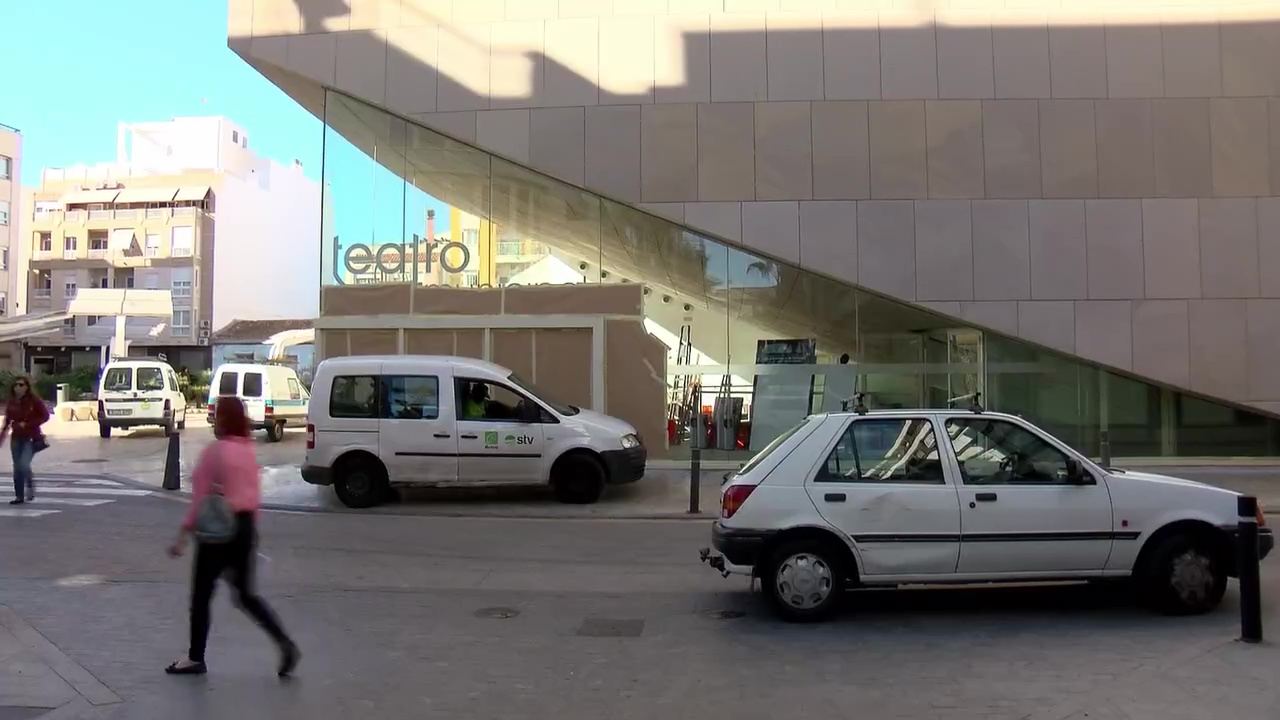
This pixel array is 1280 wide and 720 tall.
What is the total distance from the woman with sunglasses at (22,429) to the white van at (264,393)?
10.5m

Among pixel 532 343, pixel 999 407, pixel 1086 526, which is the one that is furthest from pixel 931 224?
pixel 1086 526

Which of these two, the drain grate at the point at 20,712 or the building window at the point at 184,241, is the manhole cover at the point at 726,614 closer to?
the drain grate at the point at 20,712

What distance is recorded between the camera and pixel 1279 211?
1484 cm

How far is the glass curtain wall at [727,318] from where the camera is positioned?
15.3m

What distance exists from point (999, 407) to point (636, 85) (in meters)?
8.71

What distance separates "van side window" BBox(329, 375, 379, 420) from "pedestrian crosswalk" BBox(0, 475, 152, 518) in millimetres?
3635

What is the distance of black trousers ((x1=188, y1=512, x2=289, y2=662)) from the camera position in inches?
192

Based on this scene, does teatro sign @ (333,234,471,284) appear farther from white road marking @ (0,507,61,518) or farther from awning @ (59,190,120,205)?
awning @ (59,190,120,205)

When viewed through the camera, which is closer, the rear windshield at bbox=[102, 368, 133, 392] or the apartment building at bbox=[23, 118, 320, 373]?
the rear windshield at bbox=[102, 368, 133, 392]

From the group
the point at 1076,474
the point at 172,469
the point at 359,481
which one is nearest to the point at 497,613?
the point at 1076,474

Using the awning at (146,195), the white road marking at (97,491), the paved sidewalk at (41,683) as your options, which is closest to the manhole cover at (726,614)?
the paved sidewalk at (41,683)

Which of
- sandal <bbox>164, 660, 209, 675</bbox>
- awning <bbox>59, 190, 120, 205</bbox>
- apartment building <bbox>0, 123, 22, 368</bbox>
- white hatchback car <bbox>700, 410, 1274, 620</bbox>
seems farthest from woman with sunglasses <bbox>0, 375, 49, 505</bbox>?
awning <bbox>59, 190, 120, 205</bbox>

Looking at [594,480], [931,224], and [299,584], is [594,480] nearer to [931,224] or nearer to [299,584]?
[299,584]

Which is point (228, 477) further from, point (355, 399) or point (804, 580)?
point (355, 399)
